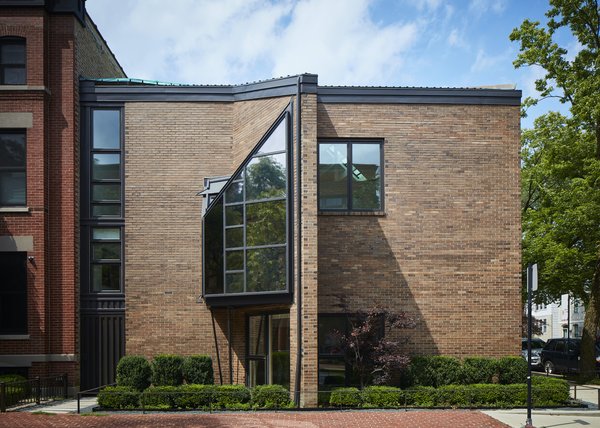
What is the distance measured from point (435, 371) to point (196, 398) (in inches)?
251

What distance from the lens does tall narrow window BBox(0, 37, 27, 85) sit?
2041 cm

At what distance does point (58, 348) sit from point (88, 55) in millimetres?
9444

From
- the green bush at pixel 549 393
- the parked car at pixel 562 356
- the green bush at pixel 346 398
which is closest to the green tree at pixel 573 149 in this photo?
the parked car at pixel 562 356

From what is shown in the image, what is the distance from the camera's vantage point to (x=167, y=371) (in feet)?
61.3

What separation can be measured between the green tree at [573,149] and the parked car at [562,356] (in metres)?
3.42

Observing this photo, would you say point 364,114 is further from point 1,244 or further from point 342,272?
point 1,244

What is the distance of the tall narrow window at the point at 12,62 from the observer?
803 inches

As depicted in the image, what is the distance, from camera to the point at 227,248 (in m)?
18.9

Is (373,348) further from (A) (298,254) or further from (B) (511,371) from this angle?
(B) (511,371)

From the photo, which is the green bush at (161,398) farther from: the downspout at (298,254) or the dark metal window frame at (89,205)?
the dark metal window frame at (89,205)

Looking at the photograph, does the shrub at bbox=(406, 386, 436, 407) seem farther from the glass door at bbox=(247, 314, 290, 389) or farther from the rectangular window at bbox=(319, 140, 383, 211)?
the rectangular window at bbox=(319, 140, 383, 211)

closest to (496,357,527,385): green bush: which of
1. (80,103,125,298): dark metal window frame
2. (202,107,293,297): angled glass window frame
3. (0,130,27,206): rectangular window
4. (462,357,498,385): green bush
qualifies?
(462,357,498,385): green bush

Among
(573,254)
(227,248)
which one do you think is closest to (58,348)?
(227,248)

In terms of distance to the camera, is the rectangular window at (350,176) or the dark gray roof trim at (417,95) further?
the dark gray roof trim at (417,95)
